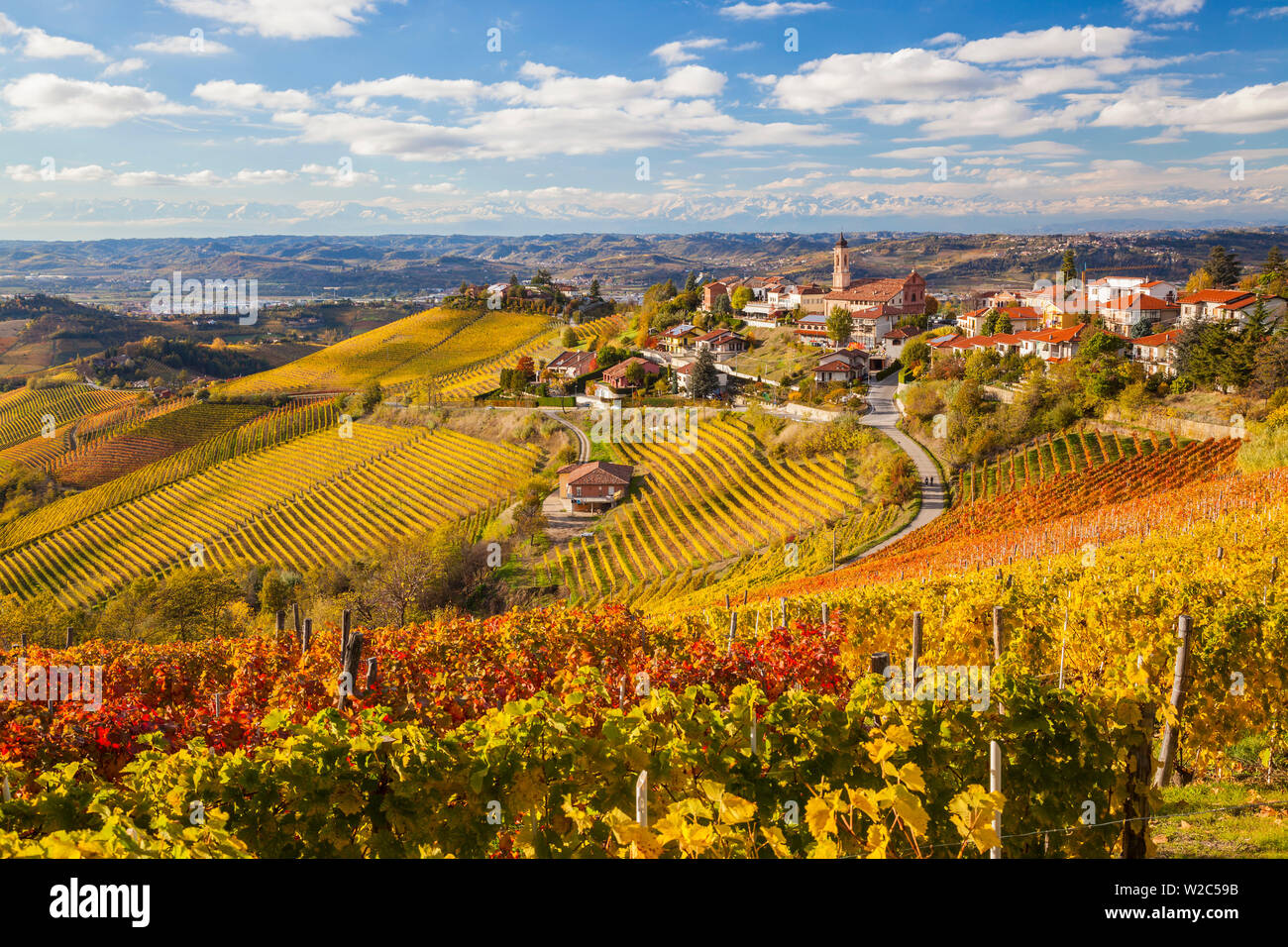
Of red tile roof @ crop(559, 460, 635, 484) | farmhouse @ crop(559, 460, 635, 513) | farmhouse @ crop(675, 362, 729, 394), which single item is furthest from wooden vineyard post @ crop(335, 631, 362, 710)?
farmhouse @ crop(675, 362, 729, 394)

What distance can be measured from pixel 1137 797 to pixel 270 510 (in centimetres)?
5481

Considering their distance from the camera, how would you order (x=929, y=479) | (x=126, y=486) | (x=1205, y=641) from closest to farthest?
1. (x=1205, y=641)
2. (x=929, y=479)
3. (x=126, y=486)

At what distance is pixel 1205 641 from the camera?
24.2 feet

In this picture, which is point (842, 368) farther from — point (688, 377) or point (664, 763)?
point (664, 763)

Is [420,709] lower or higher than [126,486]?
higher

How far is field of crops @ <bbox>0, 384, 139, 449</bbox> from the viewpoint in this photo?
260ft

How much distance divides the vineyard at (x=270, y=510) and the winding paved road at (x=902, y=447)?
77.5 feet

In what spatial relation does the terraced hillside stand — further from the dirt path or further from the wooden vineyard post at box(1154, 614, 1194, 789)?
the wooden vineyard post at box(1154, 614, 1194, 789)

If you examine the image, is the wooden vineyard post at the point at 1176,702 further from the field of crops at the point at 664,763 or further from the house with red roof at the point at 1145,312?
the house with red roof at the point at 1145,312

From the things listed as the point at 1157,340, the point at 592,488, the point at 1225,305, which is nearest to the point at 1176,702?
the point at 592,488

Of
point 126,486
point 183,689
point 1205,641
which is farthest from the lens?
point 126,486

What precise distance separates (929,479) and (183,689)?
35.1 m
